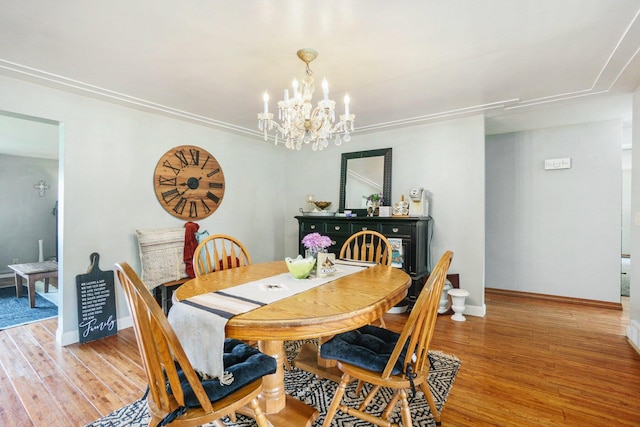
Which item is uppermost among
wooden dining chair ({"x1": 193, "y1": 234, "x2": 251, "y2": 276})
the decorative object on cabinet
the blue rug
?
the decorative object on cabinet

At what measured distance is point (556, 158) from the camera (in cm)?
409

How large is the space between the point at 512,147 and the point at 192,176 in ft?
14.0

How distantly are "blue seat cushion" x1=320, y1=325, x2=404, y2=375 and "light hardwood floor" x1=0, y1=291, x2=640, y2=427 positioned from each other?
0.58 metres

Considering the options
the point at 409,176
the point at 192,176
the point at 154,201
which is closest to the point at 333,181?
the point at 409,176

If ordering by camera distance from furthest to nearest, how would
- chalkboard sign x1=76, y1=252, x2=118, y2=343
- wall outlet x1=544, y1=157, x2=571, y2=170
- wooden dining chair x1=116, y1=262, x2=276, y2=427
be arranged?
wall outlet x1=544, y1=157, x2=571, y2=170
chalkboard sign x1=76, y1=252, x2=118, y2=343
wooden dining chair x1=116, y1=262, x2=276, y2=427

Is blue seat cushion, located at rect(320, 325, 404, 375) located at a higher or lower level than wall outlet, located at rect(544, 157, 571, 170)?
lower

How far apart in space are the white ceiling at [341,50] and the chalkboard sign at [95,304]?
1.70m

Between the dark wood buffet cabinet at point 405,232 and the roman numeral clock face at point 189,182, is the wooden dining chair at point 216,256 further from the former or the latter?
the dark wood buffet cabinet at point 405,232

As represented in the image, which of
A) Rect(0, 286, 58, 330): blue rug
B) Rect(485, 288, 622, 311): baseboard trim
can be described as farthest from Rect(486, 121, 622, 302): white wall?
Rect(0, 286, 58, 330): blue rug

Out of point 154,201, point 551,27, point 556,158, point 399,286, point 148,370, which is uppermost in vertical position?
point 551,27

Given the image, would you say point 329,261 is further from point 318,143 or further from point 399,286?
point 318,143

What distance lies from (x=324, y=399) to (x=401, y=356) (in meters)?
0.73

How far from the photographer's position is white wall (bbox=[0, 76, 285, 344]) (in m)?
2.82

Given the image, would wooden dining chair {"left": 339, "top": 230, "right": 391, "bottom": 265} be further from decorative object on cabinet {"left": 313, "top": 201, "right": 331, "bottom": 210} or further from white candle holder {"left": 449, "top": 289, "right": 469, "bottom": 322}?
decorative object on cabinet {"left": 313, "top": 201, "right": 331, "bottom": 210}
